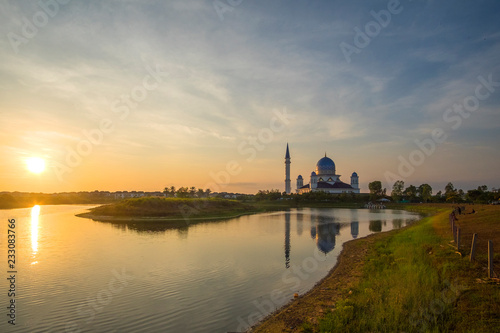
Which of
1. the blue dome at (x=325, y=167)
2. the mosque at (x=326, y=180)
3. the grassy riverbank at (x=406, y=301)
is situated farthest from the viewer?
the blue dome at (x=325, y=167)

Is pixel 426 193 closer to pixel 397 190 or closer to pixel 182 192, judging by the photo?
pixel 397 190

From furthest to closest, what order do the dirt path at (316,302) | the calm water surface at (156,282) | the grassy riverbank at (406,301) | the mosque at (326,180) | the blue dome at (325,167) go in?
the blue dome at (325,167), the mosque at (326,180), the calm water surface at (156,282), the dirt path at (316,302), the grassy riverbank at (406,301)

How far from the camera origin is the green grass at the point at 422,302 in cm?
1129

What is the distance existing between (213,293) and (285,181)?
17401 centimetres

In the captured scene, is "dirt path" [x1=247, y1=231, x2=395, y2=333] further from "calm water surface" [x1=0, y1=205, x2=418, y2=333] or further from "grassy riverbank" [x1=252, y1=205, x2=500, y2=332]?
"calm water surface" [x1=0, y1=205, x2=418, y2=333]

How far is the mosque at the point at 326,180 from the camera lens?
170125 mm

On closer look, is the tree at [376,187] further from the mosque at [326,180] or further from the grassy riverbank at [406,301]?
the grassy riverbank at [406,301]

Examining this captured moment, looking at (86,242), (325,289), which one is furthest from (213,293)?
(86,242)

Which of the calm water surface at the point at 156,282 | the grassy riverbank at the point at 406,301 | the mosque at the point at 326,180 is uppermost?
the mosque at the point at 326,180

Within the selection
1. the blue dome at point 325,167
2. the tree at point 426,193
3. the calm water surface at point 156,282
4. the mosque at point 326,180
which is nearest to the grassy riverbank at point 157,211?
the calm water surface at point 156,282

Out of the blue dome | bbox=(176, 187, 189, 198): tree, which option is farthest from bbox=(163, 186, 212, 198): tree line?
the blue dome

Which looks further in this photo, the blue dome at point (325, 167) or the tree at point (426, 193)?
the blue dome at point (325, 167)

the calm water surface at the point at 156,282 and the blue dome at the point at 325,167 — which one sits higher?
the blue dome at the point at 325,167

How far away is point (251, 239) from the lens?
3981 centimetres
